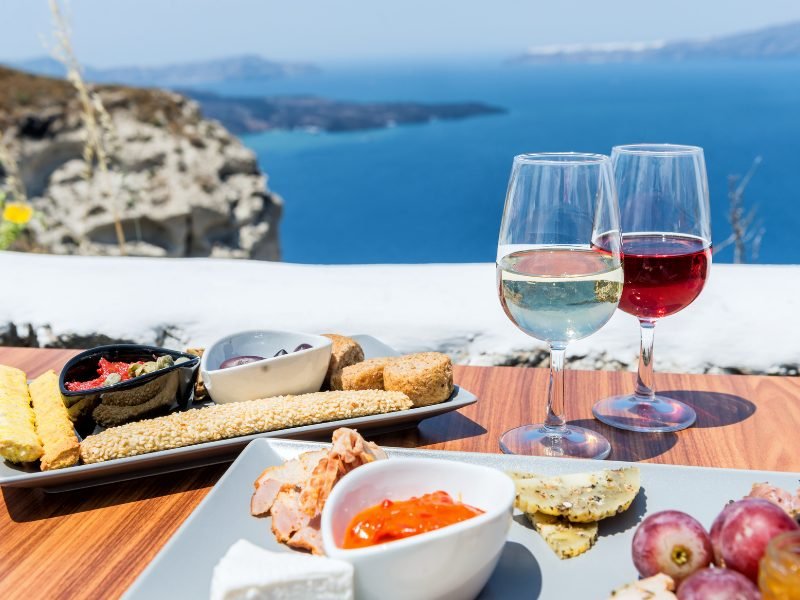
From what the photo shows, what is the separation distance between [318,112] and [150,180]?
63.1 ft

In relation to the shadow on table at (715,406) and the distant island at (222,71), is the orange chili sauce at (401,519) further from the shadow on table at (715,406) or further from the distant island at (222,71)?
the distant island at (222,71)

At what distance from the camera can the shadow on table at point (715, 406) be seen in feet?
4.58

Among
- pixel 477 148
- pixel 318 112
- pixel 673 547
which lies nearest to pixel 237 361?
pixel 673 547

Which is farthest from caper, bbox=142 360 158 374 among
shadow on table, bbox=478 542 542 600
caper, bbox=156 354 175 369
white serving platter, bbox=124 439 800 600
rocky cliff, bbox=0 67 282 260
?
rocky cliff, bbox=0 67 282 260

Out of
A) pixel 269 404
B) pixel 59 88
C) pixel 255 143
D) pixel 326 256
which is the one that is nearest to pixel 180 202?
pixel 59 88

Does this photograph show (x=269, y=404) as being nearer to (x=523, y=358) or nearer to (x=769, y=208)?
(x=523, y=358)

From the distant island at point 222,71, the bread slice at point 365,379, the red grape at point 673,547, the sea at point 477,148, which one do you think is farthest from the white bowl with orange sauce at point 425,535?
the distant island at point 222,71

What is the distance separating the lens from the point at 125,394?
1.29 meters

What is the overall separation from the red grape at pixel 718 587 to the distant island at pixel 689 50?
3228 centimetres

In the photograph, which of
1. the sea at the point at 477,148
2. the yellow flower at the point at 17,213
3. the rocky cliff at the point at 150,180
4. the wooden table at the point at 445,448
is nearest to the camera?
the wooden table at the point at 445,448

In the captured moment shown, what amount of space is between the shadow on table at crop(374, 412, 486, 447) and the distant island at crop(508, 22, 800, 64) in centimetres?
3179

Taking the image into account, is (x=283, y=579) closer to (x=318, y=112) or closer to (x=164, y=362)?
(x=164, y=362)

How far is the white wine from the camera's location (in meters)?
1.18

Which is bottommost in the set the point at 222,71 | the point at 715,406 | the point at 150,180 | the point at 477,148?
the point at 477,148
